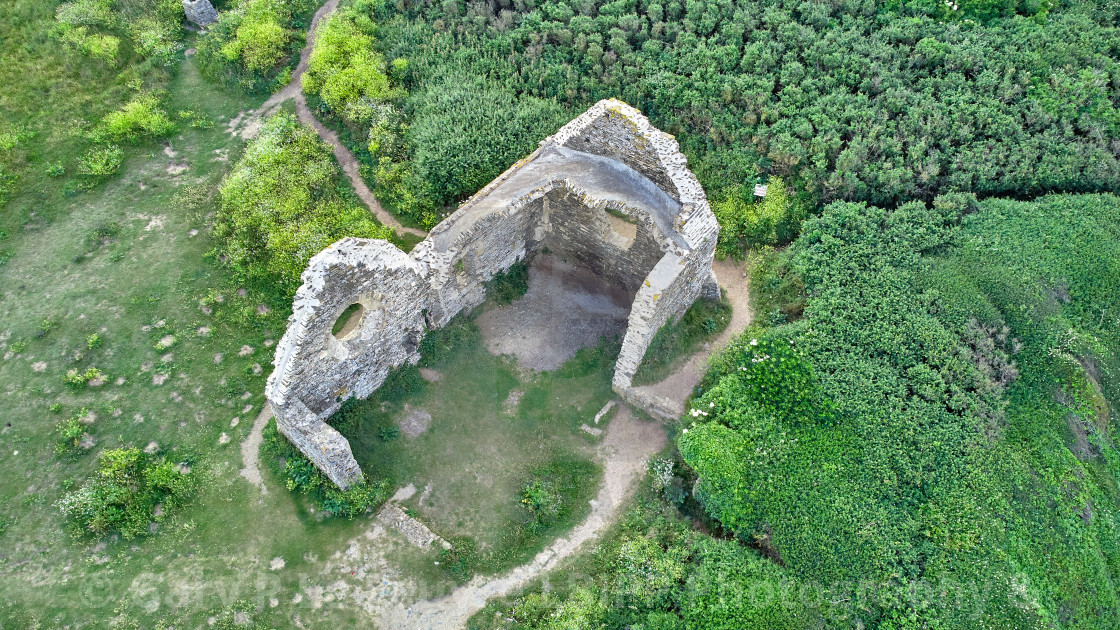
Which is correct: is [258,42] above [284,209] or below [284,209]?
above

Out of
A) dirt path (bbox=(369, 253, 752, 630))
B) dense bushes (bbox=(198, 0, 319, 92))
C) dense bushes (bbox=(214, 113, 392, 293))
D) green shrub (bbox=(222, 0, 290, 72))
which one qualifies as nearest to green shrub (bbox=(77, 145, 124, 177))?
dense bushes (bbox=(214, 113, 392, 293))

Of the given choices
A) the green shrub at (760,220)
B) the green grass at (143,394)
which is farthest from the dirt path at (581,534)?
the green shrub at (760,220)

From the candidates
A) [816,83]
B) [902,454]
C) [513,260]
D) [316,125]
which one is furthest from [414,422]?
[816,83]

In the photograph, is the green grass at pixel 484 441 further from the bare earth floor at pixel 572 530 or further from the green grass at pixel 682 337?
the green grass at pixel 682 337

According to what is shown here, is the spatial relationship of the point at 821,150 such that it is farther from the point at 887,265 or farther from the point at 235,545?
the point at 235,545

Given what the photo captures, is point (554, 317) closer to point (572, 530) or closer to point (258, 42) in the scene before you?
point (572, 530)

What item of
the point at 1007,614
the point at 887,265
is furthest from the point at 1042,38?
the point at 1007,614
